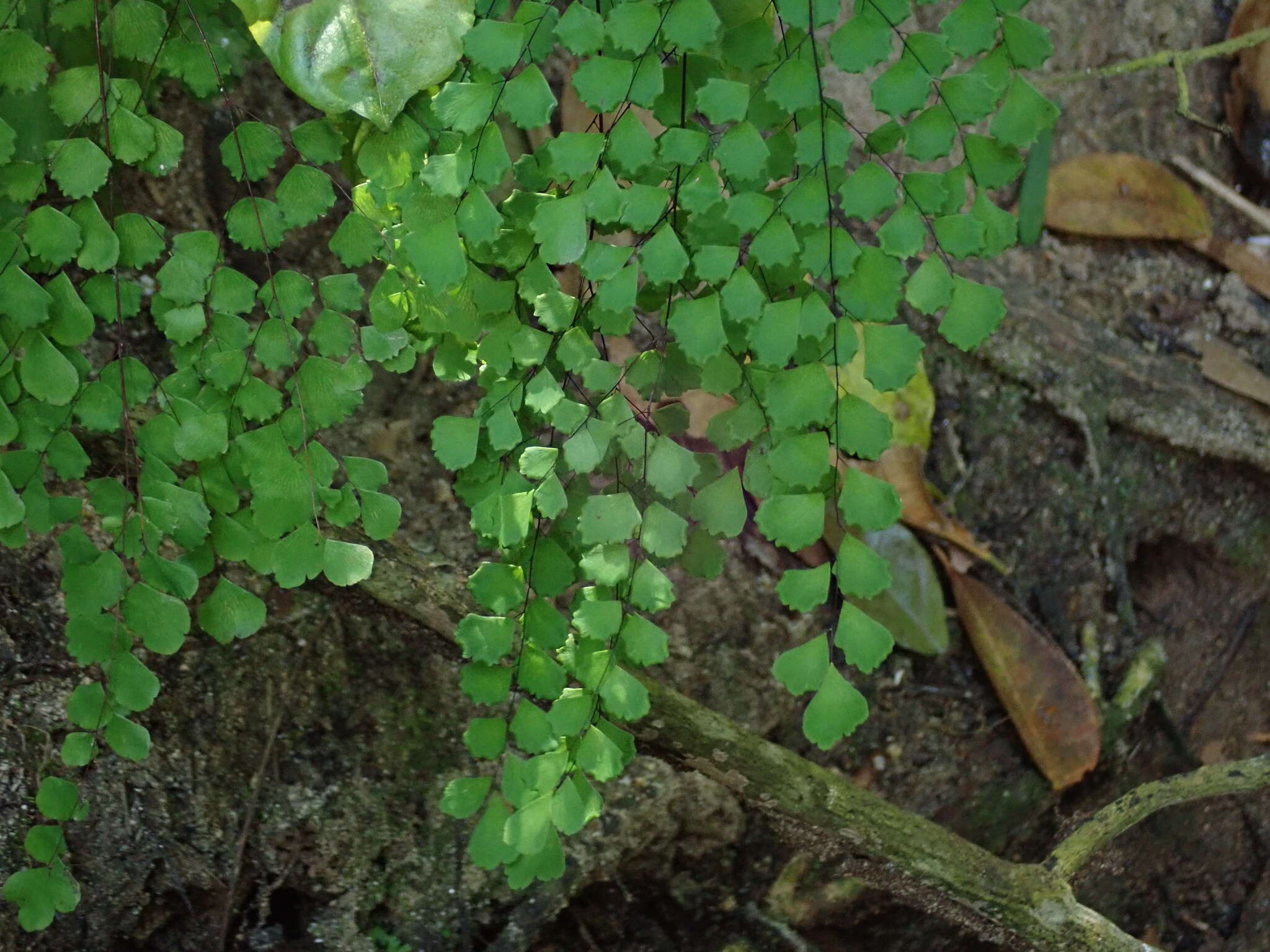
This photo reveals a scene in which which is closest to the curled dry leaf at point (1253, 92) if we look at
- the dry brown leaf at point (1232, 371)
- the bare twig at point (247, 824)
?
the dry brown leaf at point (1232, 371)

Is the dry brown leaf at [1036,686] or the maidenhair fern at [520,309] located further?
the dry brown leaf at [1036,686]

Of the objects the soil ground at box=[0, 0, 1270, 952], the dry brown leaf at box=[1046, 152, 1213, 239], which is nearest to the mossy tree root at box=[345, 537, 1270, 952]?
the soil ground at box=[0, 0, 1270, 952]

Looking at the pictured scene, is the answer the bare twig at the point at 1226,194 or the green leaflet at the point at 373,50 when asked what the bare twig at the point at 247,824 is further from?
the bare twig at the point at 1226,194

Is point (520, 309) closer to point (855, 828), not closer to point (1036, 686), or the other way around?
point (855, 828)

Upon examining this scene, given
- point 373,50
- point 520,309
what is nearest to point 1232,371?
point 520,309

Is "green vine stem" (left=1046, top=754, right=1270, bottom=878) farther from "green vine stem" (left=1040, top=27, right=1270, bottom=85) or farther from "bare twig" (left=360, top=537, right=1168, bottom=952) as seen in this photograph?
"green vine stem" (left=1040, top=27, right=1270, bottom=85)

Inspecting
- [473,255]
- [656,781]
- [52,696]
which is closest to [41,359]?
[473,255]
